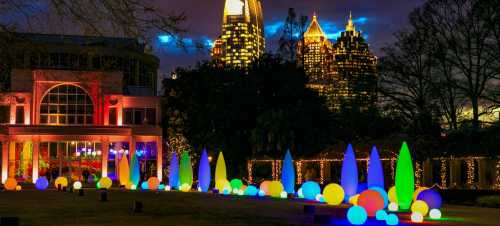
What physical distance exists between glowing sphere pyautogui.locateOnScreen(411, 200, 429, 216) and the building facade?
124 feet

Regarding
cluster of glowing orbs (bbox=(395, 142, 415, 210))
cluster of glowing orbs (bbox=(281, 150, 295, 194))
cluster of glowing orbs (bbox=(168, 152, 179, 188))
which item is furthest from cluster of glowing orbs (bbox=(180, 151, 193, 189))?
cluster of glowing orbs (bbox=(395, 142, 415, 210))

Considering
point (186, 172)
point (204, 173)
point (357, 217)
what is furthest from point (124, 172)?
point (357, 217)

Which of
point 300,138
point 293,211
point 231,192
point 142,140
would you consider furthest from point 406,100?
point 142,140

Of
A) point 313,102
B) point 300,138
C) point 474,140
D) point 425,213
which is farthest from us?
point 313,102

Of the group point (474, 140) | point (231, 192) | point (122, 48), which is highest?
point (122, 48)

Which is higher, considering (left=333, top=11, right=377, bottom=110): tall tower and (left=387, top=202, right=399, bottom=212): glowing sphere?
(left=333, top=11, right=377, bottom=110): tall tower

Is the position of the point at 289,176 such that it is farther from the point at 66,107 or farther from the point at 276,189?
the point at 66,107

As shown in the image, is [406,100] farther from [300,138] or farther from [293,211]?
[293,211]

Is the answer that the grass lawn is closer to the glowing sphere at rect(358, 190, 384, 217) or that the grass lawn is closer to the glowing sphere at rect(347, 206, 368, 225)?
the glowing sphere at rect(347, 206, 368, 225)

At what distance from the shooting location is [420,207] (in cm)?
2181

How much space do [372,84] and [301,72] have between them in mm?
11241

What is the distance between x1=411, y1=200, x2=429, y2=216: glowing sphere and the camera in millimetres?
21703

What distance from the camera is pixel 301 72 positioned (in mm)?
56344

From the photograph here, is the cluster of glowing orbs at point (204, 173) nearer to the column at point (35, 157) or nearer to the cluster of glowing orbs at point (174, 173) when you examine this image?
the cluster of glowing orbs at point (174, 173)
